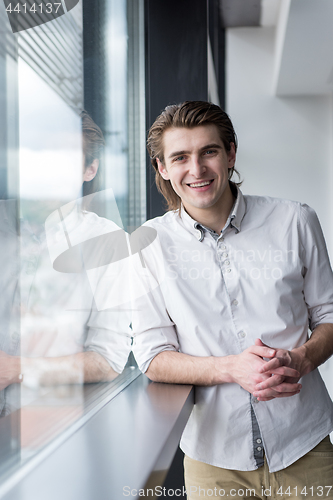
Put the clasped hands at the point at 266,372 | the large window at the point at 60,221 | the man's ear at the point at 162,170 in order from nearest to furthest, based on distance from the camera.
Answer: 1. the large window at the point at 60,221
2. the clasped hands at the point at 266,372
3. the man's ear at the point at 162,170

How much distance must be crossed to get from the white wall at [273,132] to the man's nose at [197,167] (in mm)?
1898

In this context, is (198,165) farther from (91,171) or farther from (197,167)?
(91,171)

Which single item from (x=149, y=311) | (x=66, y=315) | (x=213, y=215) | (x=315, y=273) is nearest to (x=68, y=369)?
(x=66, y=315)

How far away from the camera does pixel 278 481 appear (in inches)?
46.6

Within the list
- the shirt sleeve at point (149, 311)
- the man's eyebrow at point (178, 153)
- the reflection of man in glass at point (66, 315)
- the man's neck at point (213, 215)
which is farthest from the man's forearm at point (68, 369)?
the man's eyebrow at point (178, 153)

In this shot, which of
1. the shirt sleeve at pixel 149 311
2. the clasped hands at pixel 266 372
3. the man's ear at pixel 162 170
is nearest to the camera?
the clasped hands at pixel 266 372

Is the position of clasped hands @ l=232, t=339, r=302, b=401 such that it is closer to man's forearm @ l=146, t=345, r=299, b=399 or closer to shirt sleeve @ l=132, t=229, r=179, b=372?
man's forearm @ l=146, t=345, r=299, b=399

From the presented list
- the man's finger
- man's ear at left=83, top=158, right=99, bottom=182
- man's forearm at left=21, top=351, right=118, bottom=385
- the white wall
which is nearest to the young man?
the man's finger

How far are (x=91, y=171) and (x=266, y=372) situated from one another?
0.72m

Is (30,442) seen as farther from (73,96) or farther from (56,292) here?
(73,96)

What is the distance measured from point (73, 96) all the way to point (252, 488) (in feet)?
3.79

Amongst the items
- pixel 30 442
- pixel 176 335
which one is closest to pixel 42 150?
pixel 30 442

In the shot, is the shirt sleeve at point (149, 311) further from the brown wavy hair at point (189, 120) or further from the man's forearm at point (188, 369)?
the brown wavy hair at point (189, 120)

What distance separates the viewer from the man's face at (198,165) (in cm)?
131
